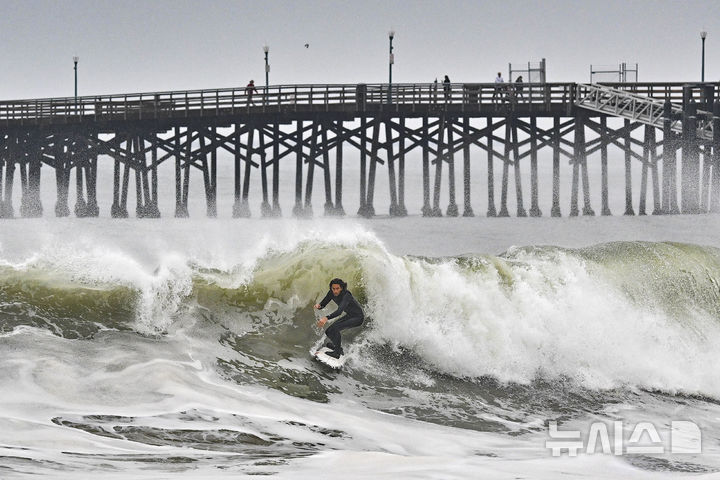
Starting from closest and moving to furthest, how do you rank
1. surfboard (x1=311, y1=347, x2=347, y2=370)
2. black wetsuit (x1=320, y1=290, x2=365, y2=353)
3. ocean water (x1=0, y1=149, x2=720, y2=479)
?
ocean water (x1=0, y1=149, x2=720, y2=479) → black wetsuit (x1=320, y1=290, x2=365, y2=353) → surfboard (x1=311, y1=347, x2=347, y2=370)

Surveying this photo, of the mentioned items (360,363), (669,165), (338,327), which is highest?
(669,165)

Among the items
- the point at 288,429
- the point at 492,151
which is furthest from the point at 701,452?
the point at 492,151

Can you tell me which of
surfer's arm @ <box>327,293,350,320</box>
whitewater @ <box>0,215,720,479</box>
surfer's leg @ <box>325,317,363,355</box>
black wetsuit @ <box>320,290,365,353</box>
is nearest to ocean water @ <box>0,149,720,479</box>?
whitewater @ <box>0,215,720,479</box>

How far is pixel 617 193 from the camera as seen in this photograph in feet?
326

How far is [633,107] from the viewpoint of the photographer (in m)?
31.8

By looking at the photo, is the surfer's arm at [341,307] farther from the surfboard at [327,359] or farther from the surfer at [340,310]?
the surfboard at [327,359]

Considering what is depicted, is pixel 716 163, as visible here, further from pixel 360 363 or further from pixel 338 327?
pixel 338 327

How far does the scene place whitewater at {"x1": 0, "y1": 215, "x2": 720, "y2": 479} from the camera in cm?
891

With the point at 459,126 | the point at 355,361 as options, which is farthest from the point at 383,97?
the point at 355,361

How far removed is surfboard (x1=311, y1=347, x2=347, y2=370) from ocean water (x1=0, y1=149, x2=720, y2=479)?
13cm

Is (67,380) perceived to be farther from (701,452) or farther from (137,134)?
(137,134)

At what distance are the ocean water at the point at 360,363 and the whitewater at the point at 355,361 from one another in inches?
1.2

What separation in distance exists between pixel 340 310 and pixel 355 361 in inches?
37.7

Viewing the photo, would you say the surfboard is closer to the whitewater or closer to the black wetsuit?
the whitewater
